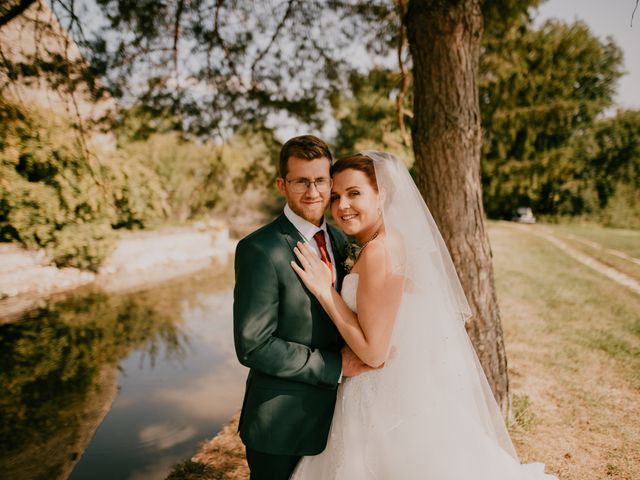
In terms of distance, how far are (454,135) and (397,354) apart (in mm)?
1960

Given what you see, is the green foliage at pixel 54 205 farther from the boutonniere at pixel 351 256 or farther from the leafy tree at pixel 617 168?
the leafy tree at pixel 617 168

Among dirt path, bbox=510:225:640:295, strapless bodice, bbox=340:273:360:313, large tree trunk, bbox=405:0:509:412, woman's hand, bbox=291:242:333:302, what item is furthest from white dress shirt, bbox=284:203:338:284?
dirt path, bbox=510:225:640:295

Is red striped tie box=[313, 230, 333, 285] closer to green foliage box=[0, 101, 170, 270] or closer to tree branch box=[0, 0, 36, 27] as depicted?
tree branch box=[0, 0, 36, 27]

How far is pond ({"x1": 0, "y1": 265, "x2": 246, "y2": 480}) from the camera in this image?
412 cm

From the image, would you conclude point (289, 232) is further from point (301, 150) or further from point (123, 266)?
point (123, 266)

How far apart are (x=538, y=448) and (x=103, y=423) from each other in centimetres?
488

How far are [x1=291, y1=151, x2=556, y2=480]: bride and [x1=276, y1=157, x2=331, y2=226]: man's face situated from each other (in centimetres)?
14

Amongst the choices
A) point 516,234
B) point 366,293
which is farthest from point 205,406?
point 516,234

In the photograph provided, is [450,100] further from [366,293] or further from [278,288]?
[278,288]

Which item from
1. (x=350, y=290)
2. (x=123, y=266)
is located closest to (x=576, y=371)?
(x=350, y=290)

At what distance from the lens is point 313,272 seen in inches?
76.2

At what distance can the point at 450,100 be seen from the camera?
10.2 feet

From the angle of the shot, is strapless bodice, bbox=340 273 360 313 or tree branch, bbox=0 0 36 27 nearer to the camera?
strapless bodice, bbox=340 273 360 313

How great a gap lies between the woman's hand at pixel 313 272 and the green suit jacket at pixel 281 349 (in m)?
0.04
